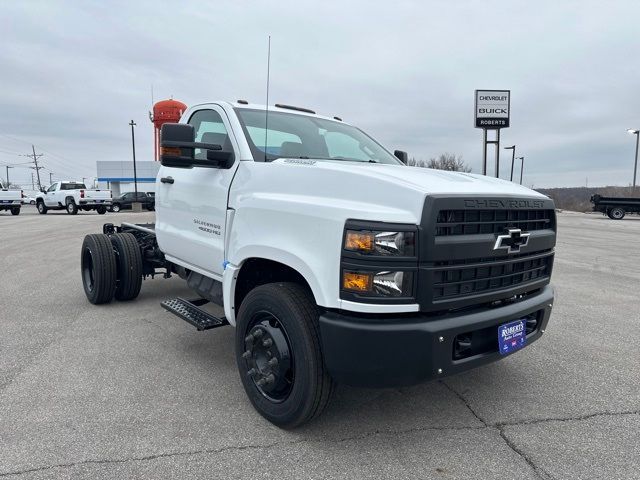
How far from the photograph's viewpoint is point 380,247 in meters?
2.34

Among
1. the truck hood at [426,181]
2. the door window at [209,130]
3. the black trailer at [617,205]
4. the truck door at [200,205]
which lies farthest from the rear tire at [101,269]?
the black trailer at [617,205]

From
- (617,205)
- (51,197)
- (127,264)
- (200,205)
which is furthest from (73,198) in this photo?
(617,205)

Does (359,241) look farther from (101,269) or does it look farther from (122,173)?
(122,173)

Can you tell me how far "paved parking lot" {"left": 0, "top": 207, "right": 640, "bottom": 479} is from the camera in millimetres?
2492

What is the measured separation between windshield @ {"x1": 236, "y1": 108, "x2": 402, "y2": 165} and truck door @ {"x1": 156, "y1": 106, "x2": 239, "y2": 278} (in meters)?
0.19

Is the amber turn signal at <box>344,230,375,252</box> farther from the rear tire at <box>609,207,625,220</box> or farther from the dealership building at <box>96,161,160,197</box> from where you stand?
the dealership building at <box>96,161,160,197</box>

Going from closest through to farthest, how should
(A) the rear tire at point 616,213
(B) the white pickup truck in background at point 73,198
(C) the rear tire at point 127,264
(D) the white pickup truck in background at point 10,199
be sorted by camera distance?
1. (C) the rear tire at point 127,264
2. (D) the white pickup truck in background at point 10,199
3. (B) the white pickup truck in background at point 73,198
4. (A) the rear tire at point 616,213

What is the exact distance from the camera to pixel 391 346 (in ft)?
7.75

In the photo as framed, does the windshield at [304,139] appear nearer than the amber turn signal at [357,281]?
No

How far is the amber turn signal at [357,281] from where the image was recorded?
2348 millimetres

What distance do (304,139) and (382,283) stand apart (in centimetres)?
183

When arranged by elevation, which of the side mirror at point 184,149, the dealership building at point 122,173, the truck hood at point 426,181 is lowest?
the truck hood at point 426,181

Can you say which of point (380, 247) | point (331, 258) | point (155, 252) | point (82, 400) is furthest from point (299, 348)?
point (155, 252)

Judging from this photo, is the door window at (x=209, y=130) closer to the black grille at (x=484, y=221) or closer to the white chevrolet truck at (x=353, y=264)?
the white chevrolet truck at (x=353, y=264)
